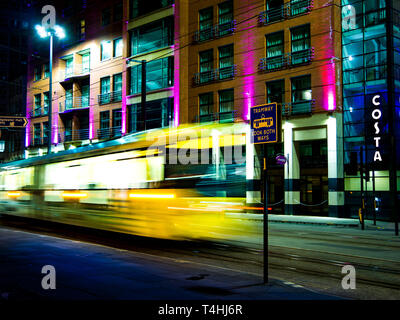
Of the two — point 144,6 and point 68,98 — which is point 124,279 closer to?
point 144,6

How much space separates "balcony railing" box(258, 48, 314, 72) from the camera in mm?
26828

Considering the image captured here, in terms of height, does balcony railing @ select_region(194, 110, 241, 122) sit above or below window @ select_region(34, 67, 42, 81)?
below

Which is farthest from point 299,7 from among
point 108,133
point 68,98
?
point 68,98

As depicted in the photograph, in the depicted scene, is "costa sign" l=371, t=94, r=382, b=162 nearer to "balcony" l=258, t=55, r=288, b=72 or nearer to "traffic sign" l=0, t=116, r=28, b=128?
"balcony" l=258, t=55, r=288, b=72

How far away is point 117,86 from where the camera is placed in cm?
3803

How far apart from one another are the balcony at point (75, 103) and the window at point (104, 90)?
2.14 meters

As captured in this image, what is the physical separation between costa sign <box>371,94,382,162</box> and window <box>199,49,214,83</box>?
1219cm

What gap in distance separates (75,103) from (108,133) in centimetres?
661

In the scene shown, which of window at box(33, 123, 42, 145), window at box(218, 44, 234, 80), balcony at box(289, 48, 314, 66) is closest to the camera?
balcony at box(289, 48, 314, 66)

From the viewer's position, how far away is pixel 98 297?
6539mm

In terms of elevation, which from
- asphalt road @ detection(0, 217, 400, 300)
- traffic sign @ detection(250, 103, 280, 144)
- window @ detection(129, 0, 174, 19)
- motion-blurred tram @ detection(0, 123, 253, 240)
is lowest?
asphalt road @ detection(0, 217, 400, 300)

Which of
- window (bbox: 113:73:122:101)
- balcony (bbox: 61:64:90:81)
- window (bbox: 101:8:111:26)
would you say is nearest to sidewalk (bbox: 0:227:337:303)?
window (bbox: 113:73:122:101)
